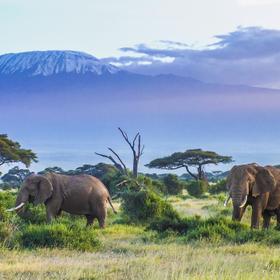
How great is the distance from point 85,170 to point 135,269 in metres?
41.9

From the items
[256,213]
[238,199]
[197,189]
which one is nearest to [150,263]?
[238,199]

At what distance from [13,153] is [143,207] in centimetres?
2677

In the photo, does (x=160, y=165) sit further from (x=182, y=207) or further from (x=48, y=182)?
(x=48, y=182)

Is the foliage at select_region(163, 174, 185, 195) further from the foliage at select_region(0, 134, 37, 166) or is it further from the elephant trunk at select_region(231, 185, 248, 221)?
the elephant trunk at select_region(231, 185, 248, 221)

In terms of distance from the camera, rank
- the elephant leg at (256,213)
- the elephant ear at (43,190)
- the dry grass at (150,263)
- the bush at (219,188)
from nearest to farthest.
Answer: the dry grass at (150,263) → the elephant leg at (256,213) → the elephant ear at (43,190) → the bush at (219,188)

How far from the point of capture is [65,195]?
18672 mm

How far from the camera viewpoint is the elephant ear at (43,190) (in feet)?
58.4

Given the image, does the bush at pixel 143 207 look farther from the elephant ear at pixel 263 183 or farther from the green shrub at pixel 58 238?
the green shrub at pixel 58 238

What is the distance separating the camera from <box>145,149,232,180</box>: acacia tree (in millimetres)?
54719

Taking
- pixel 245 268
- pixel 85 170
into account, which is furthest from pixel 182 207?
pixel 85 170

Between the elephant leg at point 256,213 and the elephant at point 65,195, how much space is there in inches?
170

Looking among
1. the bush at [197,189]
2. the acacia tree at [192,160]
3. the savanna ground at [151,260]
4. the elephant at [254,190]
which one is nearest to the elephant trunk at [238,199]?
the elephant at [254,190]

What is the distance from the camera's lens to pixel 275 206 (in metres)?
17.2

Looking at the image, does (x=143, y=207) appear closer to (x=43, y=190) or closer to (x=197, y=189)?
(x=43, y=190)
